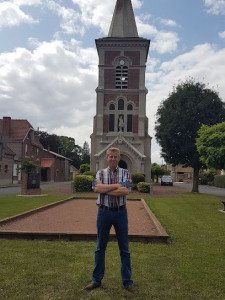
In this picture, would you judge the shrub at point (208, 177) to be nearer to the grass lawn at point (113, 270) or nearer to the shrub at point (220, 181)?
the shrub at point (220, 181)

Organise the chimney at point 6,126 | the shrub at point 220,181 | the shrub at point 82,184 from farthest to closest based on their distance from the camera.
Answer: the chimney at point 6,126 < the shrub at point 220,181 < the shrub at point 82,184

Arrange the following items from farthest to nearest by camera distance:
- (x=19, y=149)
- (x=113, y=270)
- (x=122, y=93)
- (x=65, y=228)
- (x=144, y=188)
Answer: (x=19, y=149), (x=122, y=93), (x=144, y=188), (x=65, y=228), (x=113, y=270)

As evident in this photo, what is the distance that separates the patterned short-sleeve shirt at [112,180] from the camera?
409 centimetres

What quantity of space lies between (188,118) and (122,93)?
11.6 m

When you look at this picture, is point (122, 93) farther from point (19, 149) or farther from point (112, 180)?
point (112, 180)

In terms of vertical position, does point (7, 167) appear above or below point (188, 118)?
below

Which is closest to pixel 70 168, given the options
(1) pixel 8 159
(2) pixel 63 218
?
(1) pixel 8 159

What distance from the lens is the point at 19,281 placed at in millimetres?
4188

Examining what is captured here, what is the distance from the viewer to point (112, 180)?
4.20m

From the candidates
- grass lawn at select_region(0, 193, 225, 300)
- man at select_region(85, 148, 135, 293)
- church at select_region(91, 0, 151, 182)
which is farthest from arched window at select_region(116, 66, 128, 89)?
man at select_region(85, 148, 135, 293)

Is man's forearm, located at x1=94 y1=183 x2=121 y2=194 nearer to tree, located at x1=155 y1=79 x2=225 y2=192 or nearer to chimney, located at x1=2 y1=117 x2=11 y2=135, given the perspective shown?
tree, located at x1=155 y1=79 x2=225 y2=192

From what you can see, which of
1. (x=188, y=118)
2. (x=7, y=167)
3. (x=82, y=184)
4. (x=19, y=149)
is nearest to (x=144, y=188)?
(x=82, y=184)

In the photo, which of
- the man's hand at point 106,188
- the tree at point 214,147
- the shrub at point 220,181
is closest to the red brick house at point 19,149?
the tree at point 214,147

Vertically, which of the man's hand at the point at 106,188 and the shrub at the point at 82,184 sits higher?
the man's hand at the point at 106,188
